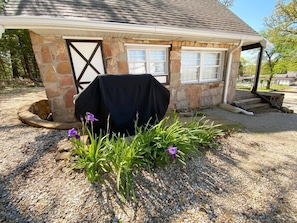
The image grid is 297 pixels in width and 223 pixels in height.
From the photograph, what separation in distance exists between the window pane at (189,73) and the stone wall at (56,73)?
3.65 m

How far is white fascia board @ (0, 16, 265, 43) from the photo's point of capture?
2758 millimetres

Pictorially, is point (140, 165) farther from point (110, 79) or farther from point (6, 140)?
point (6, 140)

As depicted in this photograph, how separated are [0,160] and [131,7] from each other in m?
4.77

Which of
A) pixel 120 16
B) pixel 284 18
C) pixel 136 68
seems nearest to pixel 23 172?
pixel 136 68

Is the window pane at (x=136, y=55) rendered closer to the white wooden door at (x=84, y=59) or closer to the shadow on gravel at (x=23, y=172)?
the white wooden door at (x=84, y=59)

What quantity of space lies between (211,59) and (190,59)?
1.02m

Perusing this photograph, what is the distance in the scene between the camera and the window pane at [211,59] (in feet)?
18.3

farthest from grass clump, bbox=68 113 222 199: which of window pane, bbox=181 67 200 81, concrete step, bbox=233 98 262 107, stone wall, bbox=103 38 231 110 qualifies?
concrete step, bbox=233 98 262 107

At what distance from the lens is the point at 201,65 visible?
216 inches

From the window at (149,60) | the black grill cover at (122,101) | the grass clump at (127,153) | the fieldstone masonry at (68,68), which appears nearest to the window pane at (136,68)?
the window at (149,60)

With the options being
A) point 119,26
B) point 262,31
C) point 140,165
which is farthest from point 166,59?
point 262,31

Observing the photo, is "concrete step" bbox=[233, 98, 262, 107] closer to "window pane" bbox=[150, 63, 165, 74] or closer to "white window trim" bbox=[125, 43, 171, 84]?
"white window trim" bbox=[125, 43, 171, 84]

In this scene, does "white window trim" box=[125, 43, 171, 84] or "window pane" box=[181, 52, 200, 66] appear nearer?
"white window trim" box=[125, 43, 171, 84]

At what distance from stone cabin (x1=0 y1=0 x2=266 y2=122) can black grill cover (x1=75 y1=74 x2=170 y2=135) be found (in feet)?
5.31
